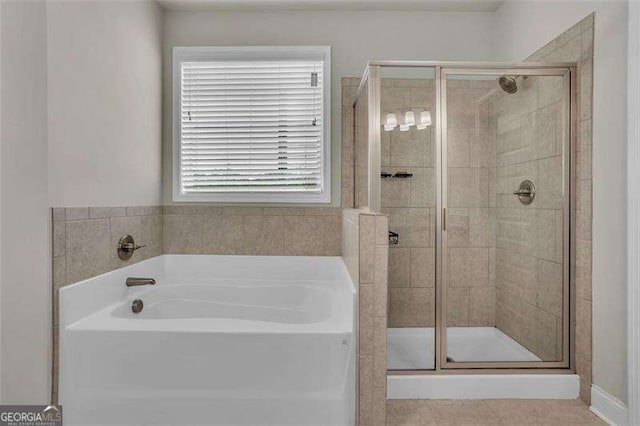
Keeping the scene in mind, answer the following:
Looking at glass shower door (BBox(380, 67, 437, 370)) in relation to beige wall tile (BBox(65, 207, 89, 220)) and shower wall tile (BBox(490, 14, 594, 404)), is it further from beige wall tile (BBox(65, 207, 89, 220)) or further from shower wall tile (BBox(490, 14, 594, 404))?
beige wall tile (BBox(65, 207, 89, 220))

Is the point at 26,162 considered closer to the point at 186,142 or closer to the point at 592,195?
the point at 186,142

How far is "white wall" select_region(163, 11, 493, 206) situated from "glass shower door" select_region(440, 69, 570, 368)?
0.83m

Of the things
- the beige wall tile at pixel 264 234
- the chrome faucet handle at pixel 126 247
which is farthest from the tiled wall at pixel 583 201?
the chrome faucet handle at pixel 126 247

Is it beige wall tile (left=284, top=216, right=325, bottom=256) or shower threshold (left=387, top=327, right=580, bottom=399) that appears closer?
shower threshold (left=387, top=327, right=580, bottom=399)

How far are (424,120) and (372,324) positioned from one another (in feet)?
3.91

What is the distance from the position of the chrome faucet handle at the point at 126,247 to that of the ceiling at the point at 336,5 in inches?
68.1

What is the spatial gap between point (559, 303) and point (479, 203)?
722mm

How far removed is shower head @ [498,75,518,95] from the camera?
89.4 inches

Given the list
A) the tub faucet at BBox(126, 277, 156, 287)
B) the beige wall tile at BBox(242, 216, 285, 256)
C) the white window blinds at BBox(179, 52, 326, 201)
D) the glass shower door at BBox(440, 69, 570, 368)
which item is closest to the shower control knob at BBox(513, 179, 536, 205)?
the glass shower door at BBox(440, 69, 570, 368)

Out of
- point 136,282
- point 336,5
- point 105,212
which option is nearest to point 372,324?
point 136,282

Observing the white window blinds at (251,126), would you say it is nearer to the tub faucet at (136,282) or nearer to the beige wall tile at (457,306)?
the tub faucet at (136,282)

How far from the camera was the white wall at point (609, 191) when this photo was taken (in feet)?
6.16

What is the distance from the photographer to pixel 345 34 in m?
2.95

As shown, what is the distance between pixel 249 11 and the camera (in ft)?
9.69
